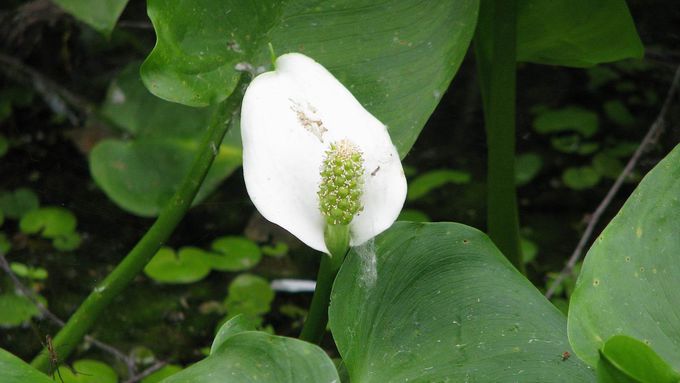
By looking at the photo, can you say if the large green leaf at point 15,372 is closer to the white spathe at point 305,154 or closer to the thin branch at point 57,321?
the white spathe at point 305,154

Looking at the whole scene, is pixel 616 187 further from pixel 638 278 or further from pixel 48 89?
pixel 48 89

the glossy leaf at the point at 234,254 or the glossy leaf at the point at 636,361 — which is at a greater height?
the glossy leaf at the point at 636,361

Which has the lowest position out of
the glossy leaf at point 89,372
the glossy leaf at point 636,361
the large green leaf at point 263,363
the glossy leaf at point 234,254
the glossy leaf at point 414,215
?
the glossy leaf at point 414,215

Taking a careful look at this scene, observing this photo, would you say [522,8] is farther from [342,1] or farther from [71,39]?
[71,39]

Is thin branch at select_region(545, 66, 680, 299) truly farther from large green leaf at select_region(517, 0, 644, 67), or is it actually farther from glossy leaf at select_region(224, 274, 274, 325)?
glossy leaf at select_region(224, 274, 274, 325)

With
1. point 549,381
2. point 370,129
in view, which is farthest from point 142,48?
point 549,381

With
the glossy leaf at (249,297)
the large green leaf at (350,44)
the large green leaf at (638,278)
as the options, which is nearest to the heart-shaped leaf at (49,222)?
the glossy leaf at (249,297)

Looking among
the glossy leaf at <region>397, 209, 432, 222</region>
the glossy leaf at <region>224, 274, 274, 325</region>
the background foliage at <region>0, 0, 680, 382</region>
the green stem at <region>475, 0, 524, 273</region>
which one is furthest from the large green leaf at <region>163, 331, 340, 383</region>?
the glossy leaf at <region>397, 209, 432, 222</region>
